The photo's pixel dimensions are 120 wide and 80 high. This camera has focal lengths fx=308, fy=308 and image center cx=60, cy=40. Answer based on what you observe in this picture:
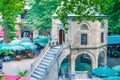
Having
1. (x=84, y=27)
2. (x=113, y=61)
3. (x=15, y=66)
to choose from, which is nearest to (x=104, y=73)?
(x=84, y=27)

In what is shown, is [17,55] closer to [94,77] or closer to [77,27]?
[77,27]

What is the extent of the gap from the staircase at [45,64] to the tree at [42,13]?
9.17m

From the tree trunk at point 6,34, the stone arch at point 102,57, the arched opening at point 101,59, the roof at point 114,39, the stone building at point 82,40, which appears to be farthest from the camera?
the roof at point 114,39

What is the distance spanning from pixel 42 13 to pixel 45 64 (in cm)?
1377

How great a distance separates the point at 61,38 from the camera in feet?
112

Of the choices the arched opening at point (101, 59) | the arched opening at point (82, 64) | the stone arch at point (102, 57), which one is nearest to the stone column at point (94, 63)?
the arched opening at point (82, 64)

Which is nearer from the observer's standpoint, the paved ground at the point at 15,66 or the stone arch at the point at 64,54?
the paved ground at the point at 15,66

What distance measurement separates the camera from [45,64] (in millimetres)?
28281

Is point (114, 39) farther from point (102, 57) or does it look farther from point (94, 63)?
point (94, 63)

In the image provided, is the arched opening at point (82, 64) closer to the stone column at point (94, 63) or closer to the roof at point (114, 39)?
the stone column at point (94, 63)

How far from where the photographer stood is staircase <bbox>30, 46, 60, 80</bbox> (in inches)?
1037

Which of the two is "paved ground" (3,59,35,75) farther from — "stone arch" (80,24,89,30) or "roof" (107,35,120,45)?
"roof" (107,35,120,45)

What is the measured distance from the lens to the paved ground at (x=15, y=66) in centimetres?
3017

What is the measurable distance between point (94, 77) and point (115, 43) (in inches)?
599
